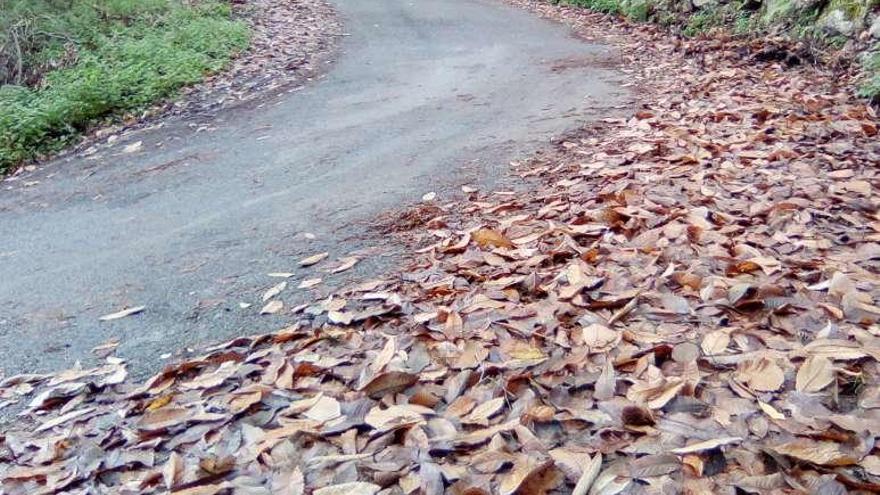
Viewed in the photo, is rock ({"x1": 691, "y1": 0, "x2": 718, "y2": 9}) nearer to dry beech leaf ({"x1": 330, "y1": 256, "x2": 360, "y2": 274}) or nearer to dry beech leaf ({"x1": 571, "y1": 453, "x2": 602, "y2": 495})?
dry beech leaf ({"x1": 330, "y1": 256, "x2": 360, "y2": 274})

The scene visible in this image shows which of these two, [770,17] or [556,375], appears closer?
[556,375]

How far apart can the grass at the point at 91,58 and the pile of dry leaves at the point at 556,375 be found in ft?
17.8

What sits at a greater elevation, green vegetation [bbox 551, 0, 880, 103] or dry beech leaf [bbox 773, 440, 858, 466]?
green vegetation [bbox 551, 0, 880, 103]

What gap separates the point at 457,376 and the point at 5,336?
8.59 feet

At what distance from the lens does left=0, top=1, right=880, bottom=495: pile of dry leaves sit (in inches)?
87.4

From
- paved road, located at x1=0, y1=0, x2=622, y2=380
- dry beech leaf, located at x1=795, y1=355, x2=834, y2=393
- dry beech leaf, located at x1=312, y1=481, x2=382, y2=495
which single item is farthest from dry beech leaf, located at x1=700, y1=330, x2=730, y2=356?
Answer: paved road, located at x1=0, y1=0, x2=622, y2=380

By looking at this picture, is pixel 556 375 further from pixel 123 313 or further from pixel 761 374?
pixel 123 313

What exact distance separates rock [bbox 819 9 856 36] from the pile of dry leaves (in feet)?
13.5

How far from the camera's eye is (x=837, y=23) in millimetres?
8008

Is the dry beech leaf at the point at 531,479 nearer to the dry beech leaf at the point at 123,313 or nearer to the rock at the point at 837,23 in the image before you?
the dry beech leaf at the point at 123,313

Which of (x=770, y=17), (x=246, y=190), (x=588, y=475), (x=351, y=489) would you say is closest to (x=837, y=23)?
(x=770, y=17)

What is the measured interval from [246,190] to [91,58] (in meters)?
5.35

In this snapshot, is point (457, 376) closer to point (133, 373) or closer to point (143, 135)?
point (133, 373)

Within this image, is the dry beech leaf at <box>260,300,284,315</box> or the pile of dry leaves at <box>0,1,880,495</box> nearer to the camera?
the pile of dry leaves at <box>0,1,880,495</box>
